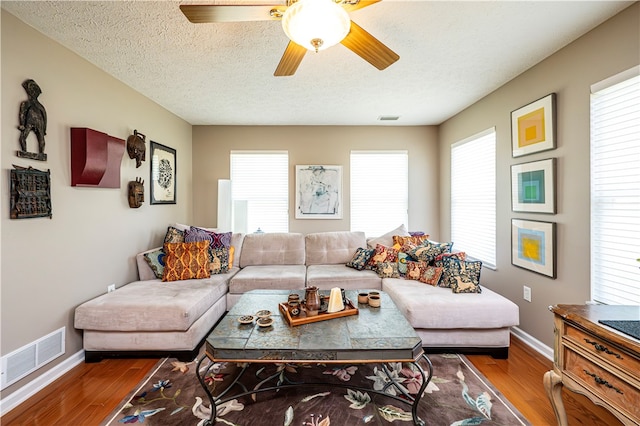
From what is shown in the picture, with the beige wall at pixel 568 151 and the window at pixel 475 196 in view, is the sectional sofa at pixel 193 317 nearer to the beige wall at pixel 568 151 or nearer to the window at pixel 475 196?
the beige wall at pixel 568 151

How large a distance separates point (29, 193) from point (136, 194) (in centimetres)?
114

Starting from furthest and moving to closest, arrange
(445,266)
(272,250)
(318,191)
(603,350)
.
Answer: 1. (318,191)
2. (272,250)
3. (445,266)
4. (603,350)

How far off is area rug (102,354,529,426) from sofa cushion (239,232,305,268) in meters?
1.69

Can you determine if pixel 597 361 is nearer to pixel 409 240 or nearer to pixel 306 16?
pixel 306 16

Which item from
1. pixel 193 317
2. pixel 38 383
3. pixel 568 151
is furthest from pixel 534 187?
pixel 38 383

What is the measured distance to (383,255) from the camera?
11.4 ft

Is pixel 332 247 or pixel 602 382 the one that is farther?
pixel 332 247

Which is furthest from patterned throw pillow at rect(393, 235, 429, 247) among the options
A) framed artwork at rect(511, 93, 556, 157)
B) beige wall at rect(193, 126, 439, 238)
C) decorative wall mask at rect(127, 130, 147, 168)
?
decorative wall mask at rect(127, 130, 147, 168)

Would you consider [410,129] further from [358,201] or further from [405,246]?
[405,246]

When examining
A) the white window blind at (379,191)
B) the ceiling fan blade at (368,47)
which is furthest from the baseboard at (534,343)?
the ceiling fan blade at (368,47)

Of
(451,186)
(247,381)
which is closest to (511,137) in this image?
(451,186)

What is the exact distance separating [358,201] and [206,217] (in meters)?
2.53

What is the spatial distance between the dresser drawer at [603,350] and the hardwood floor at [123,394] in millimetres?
743

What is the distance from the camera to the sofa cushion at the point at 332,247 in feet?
13.1
